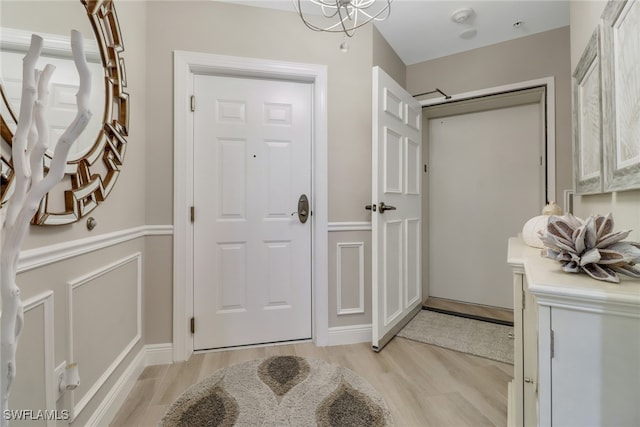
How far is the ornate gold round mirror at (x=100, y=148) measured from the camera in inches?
39.0

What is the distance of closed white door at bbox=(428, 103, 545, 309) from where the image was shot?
2490 millimetres

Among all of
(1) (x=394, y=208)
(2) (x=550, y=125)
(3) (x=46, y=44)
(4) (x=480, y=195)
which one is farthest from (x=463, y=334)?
(3) (x=46, y=44)

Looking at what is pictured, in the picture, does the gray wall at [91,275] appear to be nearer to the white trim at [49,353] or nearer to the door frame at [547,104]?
the white trim at [49,353]

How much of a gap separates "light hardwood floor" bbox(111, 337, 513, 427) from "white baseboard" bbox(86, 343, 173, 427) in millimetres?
35

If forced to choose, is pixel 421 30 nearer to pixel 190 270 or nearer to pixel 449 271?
pixel 449 271

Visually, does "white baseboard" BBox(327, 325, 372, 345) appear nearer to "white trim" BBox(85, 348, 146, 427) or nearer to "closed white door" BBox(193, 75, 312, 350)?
"closed white door" BBox(193, 75, 312, 350)

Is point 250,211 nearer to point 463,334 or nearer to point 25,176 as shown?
point 25,176

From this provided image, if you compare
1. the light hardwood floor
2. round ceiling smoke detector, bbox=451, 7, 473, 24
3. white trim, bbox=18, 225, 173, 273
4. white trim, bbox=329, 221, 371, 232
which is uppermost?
round ceiling smoke detector, bbox=451, 7, 473, 24

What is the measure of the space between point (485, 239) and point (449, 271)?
0.47 metres

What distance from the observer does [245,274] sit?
1.93 meters

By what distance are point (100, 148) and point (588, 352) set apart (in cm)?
172

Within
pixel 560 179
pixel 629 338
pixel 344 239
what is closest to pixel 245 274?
pixel 344 239

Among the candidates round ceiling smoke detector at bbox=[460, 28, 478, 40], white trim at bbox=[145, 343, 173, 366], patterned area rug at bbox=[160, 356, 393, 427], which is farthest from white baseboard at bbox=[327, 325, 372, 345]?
round ceiling smoke detector at bbox=[460, 28, 478, 40]

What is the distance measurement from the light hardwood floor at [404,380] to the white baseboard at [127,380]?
3 centimetres
